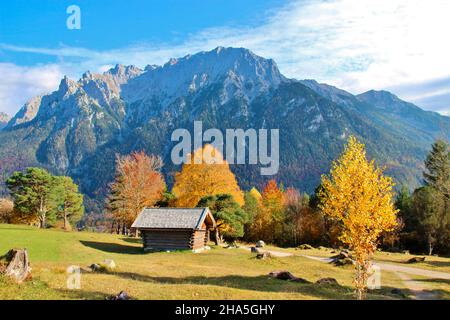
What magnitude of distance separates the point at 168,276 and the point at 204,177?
99.6 feet

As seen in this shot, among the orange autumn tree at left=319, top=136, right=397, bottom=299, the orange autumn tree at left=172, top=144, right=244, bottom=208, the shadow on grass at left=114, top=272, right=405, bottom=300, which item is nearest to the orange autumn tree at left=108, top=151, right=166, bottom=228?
the orange autumn tree at left=172, top=144, right=244, bottom=208

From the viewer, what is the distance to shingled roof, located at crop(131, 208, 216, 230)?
45281mm

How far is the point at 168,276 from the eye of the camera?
27328mm

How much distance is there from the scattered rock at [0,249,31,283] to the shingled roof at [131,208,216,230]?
2548 cm

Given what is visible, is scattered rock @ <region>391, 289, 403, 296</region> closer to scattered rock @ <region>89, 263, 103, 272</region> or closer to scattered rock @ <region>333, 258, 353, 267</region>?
scattered rock @ <region>333, 258, 353, 267</region>

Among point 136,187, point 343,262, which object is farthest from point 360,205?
point 136,187

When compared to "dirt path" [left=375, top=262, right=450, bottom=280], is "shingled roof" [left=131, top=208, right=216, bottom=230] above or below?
above

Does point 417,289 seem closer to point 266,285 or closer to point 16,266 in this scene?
point 266,285

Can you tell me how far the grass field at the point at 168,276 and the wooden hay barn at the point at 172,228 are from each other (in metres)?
1.76

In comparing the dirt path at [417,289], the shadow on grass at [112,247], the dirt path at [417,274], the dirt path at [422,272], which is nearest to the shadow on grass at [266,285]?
the dirt path at [417,289]

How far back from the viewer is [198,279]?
26.5m

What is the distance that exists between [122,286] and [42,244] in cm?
2138
